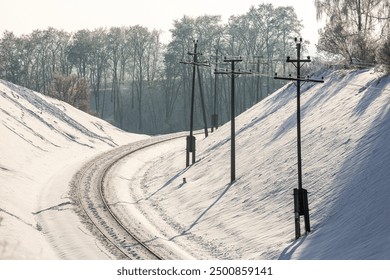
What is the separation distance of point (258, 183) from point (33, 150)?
23256 millimetres

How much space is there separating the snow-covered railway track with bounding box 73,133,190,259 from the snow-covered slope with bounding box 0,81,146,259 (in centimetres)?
164

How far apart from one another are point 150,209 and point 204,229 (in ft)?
19.8

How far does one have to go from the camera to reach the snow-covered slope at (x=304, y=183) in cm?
2270

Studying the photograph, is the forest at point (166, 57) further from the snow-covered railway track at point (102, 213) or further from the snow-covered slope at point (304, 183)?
the snow-covered slope at point (304, 183)

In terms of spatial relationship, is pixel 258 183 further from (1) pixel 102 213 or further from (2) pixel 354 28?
(2) pixel 354 28

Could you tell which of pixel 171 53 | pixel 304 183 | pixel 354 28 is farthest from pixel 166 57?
pixel 304 183

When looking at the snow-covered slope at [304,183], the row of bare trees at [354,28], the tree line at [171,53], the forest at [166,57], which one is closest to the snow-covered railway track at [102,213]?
the snow-covered slope at [304,183]

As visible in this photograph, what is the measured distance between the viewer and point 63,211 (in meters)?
31.6

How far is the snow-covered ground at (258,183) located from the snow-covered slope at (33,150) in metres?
0.14

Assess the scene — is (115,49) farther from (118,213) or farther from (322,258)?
(322,258)

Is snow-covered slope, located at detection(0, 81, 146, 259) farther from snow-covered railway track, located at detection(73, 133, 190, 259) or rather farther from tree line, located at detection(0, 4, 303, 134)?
tree line, located at detection(0, 4, 303, 134)

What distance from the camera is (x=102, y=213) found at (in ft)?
102

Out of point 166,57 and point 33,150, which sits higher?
point 166,57

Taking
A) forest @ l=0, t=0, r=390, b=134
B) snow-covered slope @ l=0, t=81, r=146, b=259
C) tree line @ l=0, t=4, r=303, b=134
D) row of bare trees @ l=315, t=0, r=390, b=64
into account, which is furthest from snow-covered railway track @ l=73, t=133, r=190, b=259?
tree line @ l=0, t=4, r=303, b=134
